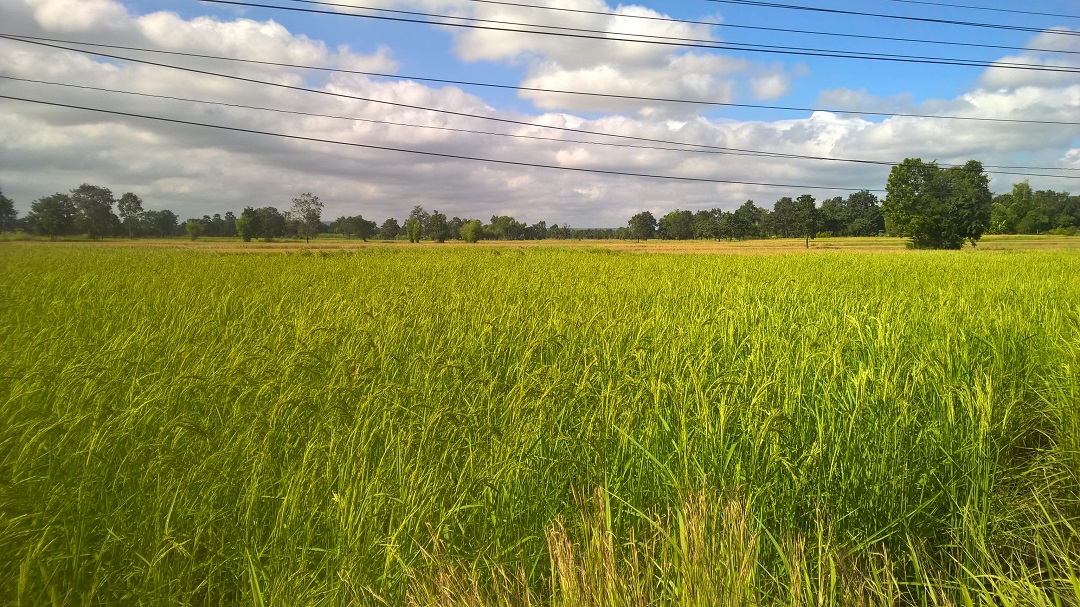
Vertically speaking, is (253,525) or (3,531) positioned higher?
(3,531)

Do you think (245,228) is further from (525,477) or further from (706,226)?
(706,226)

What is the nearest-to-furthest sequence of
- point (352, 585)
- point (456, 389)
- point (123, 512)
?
point (352, 585) < point (123, 512) < point (456, 389)

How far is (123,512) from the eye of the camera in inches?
84.7

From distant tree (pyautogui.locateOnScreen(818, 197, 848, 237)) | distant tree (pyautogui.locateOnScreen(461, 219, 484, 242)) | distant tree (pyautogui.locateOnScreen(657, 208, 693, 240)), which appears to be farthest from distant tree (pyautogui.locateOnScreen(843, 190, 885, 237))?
distant tree (pyautogui.locateOnScreen(461, 219, 484, 242))

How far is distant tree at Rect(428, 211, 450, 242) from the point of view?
291 feet

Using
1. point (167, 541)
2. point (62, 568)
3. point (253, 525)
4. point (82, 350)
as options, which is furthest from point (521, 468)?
point (82, 350)

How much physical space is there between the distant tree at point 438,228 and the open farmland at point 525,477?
8604cm

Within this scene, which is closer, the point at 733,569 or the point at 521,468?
the point at 733,569

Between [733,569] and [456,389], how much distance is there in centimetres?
212

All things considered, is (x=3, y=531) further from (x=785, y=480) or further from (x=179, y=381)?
(x=785, y=480)

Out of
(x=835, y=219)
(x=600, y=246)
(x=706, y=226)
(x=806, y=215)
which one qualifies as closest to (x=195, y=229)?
(x=600, y=246)

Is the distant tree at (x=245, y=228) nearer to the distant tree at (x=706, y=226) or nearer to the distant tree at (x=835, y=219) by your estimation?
the distant tree at (x=706, y=226)

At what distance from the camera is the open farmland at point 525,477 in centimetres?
178

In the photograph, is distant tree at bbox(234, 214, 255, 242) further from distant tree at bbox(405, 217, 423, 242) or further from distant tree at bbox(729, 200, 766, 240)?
distant tree at bbox(729, 200, 766, 240)
